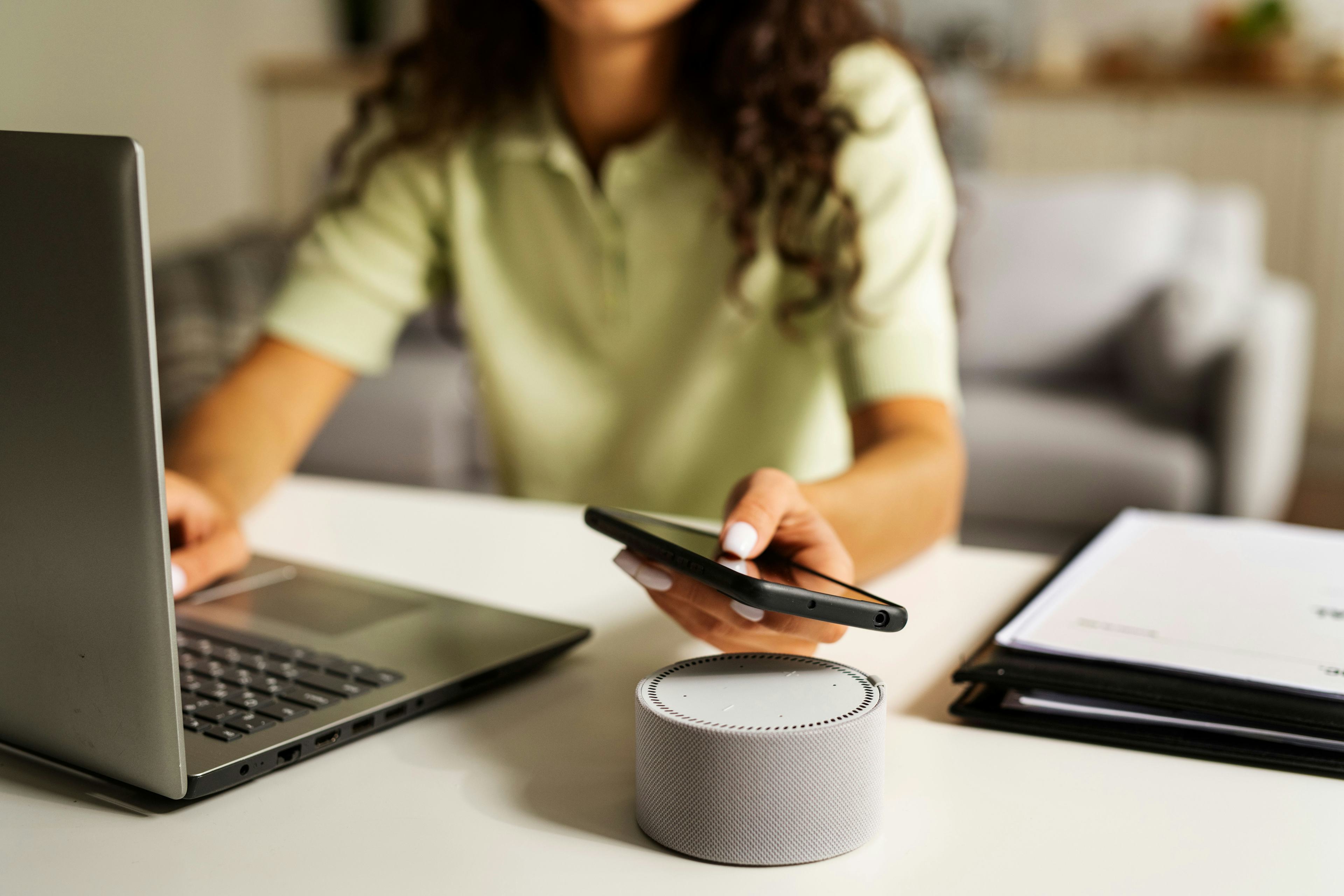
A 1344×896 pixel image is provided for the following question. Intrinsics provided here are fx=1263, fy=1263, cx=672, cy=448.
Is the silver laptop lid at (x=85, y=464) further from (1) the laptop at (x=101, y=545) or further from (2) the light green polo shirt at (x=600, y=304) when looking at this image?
(2) the light green polo shirt at (x=600, y=304)

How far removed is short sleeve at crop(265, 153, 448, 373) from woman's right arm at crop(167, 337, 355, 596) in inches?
0.9

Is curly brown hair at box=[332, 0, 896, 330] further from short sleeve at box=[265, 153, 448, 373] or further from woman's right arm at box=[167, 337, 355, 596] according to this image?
woman's right arm at box=[167, 337, 355, 596]

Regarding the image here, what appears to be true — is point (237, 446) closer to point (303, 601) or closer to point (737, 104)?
point (303, 601)

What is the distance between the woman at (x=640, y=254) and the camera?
993 mm

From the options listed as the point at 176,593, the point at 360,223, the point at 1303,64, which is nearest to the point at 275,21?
the point at 1303,64

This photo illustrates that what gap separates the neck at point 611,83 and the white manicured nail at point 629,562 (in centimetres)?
65

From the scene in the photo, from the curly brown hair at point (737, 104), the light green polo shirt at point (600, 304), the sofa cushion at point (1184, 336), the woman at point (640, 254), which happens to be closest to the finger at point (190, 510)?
the woman at point (640, 254)

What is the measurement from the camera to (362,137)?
119 centimetres

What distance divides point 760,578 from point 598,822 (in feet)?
0.37

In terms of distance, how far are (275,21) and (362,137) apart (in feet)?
11.6

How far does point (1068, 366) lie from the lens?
2670 mm

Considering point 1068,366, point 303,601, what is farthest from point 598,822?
point 1068,366

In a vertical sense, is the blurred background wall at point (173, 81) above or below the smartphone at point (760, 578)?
above

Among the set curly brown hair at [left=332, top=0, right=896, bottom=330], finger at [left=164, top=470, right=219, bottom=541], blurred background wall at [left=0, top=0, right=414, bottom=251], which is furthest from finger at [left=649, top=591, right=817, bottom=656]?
blurred background wall at [left=0, top=0, right=414, bottom=251]
